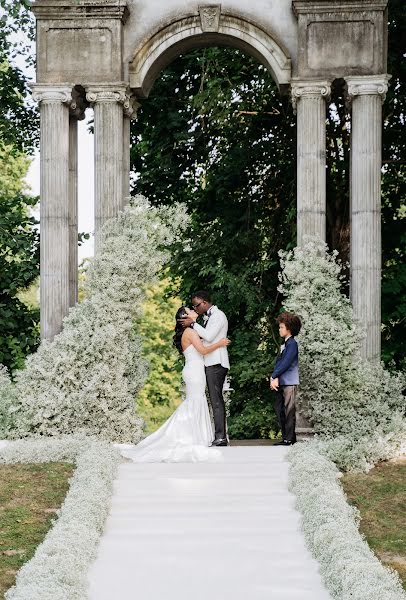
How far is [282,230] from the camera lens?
72.8 ft

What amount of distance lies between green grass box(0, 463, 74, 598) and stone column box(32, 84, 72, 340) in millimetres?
3433

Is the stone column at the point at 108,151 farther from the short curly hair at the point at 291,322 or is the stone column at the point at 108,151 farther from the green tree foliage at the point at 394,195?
the green tree foliage at the point at 394,195

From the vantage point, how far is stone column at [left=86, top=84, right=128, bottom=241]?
15516 millimetres

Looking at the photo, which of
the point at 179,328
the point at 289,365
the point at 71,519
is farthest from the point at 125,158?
the point at 71,519

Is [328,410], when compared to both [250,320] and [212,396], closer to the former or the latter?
[212,396]

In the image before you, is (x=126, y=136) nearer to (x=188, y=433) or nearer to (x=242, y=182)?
(x=188, y=433)

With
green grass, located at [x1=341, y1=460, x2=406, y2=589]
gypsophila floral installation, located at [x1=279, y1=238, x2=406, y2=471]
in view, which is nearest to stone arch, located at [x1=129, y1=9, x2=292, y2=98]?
gypsophila floral installation, located at [x1=279, y1=238, x2=406, y2=471]

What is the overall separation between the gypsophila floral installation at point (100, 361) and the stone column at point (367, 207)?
2.51 m

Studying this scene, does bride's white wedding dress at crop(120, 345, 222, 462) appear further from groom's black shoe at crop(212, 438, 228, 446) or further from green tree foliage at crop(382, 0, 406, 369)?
green tree foliage at crop(382, 0, 406, 369)

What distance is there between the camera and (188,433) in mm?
13195

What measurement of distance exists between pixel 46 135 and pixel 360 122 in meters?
4.44

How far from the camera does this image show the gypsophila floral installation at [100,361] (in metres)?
14.4

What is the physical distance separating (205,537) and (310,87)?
25.6 ft

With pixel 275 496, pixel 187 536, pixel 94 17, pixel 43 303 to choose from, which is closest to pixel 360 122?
pixel 94 17
